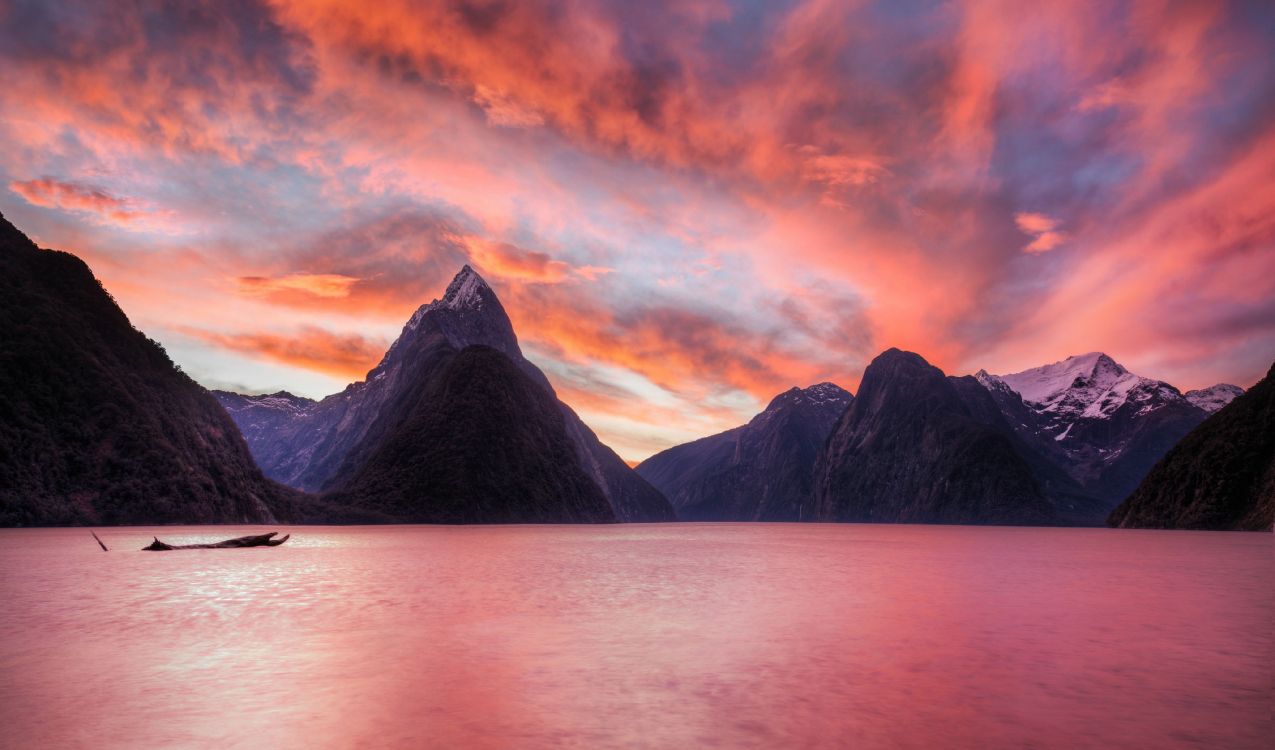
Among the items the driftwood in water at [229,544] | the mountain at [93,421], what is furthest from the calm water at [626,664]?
the mountain at [93,421]

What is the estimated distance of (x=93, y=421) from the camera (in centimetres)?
12044

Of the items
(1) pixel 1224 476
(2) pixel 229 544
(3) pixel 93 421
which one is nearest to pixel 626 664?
(2) pixel 229 544

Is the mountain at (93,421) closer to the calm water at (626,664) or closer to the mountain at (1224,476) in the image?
the calm water at (626,664)

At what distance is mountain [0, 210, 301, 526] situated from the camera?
361 feet

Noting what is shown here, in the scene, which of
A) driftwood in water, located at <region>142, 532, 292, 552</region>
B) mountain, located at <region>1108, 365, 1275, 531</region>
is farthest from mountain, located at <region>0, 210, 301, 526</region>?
mountain, located at <region>1108, 365, 1275, 531</region>

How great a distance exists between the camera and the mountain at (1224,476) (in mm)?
137000

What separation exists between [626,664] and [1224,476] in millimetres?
169740

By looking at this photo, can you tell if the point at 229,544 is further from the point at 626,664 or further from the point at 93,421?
the point at 93,421

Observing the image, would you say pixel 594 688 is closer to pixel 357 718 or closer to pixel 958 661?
pixel 357 718

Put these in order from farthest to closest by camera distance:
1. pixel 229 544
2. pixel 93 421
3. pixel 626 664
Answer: pixel 93 421, pixel 229 544, pixel 626 664

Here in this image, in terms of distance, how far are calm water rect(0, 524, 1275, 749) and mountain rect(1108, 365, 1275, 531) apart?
132m

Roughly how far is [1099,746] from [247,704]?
12.7 m

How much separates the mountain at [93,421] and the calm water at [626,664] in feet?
308

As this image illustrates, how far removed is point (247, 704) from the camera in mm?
12570
